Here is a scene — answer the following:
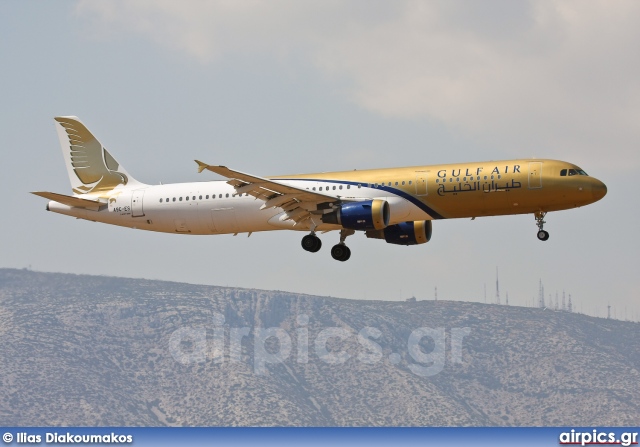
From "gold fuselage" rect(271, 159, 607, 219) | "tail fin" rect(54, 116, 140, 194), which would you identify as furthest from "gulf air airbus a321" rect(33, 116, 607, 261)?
"tail fin" rect(54, 116, 140, 194)

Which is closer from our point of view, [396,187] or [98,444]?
[396,187]

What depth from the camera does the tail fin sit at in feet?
264

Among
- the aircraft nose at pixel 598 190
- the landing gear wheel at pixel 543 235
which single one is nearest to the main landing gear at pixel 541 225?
the landing gear wheel at pixel 543 235

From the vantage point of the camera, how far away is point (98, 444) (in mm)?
79688

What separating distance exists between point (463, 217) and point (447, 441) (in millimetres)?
27151

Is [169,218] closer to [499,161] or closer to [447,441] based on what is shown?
[499,161]

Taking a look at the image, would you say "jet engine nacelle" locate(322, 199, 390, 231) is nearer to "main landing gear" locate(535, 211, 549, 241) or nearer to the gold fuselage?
the gold fuselage

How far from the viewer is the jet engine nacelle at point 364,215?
67.6 meters

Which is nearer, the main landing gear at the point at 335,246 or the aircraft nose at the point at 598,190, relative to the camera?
the aircraft nose at the point at 598,190

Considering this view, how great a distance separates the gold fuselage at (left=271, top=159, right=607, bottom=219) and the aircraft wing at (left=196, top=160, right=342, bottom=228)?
532 cm

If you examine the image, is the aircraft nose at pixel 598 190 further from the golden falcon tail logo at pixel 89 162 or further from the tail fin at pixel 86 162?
the golden falcon tail logo at pixel 89 162

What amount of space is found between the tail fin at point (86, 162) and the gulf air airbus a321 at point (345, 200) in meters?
0.83

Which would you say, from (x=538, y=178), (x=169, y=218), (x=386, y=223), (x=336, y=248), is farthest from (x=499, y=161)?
(x=169, y=218)

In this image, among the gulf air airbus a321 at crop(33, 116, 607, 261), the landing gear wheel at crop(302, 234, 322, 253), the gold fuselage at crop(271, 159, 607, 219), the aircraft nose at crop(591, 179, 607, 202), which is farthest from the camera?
the landing gear wheel at crop(302, 234, 322, 253)
